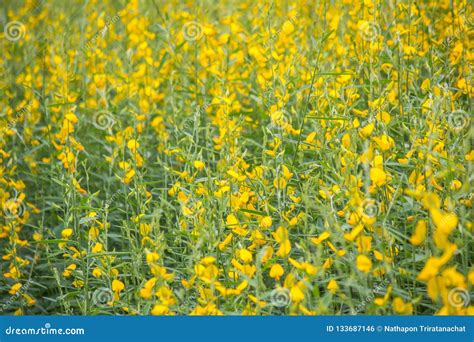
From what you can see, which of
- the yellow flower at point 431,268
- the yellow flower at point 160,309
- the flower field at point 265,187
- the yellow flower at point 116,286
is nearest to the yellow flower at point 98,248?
the flower field at point 265,187

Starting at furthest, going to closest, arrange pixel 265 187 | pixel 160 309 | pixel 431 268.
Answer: pixel 265 187, pixel 160 309, pixel 431 268

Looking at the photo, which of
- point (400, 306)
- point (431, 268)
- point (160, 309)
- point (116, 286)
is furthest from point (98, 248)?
point (431, 268)

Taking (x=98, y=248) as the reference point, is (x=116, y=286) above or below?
below

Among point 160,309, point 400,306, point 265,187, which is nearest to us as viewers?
point 400,306

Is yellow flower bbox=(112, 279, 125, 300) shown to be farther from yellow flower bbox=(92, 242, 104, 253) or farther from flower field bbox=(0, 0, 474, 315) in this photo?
yellow flower bbox=(92, 242, 104, 253)

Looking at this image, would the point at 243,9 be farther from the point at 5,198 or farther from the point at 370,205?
the point at 370,205

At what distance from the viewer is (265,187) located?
9.34 feet

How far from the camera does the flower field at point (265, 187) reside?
2377 mm

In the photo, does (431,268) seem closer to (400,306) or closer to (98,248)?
(400,306)

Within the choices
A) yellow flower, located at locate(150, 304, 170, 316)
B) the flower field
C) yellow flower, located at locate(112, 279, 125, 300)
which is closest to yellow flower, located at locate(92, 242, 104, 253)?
the flower field

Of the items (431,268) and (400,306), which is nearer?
(431,268)

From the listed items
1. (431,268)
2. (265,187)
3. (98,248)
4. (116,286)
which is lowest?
(116,286)

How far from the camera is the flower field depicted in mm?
2377

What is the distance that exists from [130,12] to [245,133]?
1.79 meters
